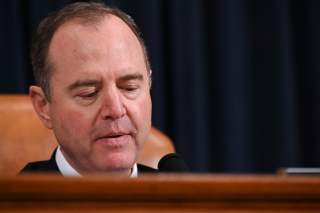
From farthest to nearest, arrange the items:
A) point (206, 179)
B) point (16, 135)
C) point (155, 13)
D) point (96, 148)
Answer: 1. point (155, 13)
2. point (16, 135)
3. point (96, 148)
4. point (206, 179)

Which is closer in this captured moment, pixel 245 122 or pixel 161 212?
pixel 161 212

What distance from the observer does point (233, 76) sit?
1.98m

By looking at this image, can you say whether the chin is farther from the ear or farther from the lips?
the ear

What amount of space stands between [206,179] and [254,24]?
161 cm

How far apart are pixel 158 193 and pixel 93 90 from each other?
21.7 inches

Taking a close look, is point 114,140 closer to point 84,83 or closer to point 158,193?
point 84,83

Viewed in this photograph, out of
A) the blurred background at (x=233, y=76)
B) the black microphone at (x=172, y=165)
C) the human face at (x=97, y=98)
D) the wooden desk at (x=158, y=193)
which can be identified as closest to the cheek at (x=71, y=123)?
the human face at (x=97, y=98)

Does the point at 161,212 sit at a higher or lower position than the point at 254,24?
lower

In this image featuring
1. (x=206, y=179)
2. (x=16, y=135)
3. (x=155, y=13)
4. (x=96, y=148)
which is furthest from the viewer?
(x=155, y=13)

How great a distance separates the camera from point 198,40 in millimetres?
1958

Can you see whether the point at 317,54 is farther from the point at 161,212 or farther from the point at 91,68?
the point at 161,212

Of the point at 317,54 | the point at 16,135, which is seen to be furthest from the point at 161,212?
the point at 317,54

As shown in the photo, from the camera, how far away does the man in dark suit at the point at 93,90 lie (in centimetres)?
101

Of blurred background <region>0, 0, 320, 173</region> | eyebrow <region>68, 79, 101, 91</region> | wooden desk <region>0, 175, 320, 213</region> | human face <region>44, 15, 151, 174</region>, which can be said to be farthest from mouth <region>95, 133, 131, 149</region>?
blurred background <region>0, 0, 320, 173</region>
